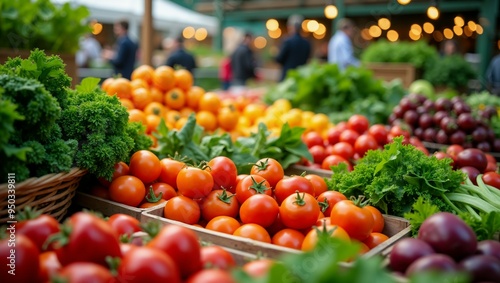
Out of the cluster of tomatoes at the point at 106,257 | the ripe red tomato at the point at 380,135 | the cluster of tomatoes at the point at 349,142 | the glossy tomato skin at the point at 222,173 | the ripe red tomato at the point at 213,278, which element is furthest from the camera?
the ripe red tomato at the point at 380,135

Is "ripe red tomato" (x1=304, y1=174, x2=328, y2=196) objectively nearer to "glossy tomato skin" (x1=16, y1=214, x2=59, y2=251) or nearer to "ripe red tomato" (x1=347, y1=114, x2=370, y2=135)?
"ripe red tomato" (x1=347, y1=114, x2=370, y2=135)

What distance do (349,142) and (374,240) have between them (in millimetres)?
1545

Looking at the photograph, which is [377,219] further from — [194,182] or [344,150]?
[344,150]

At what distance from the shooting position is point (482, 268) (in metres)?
1.60

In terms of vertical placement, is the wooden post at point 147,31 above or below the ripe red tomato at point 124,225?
above

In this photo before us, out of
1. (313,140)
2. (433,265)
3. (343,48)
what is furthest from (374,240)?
(343,48)

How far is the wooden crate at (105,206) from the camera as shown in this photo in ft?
7.82

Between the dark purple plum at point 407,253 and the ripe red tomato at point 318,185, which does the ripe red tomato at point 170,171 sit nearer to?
the ripe red tomato at point 318,185

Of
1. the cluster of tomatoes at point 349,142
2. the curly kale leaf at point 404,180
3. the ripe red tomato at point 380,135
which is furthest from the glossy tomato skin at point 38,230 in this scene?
the ripe red tomato at point 380,135

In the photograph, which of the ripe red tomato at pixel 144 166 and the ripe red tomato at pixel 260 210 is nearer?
the ripe red tomato at pixel 260 210

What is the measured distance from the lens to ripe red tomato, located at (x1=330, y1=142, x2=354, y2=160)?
3535 mm

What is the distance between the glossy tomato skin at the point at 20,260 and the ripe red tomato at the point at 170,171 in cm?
116

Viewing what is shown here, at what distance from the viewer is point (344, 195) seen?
266 cm

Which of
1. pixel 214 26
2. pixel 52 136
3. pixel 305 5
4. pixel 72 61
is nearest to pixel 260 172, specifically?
pixel 52 136
